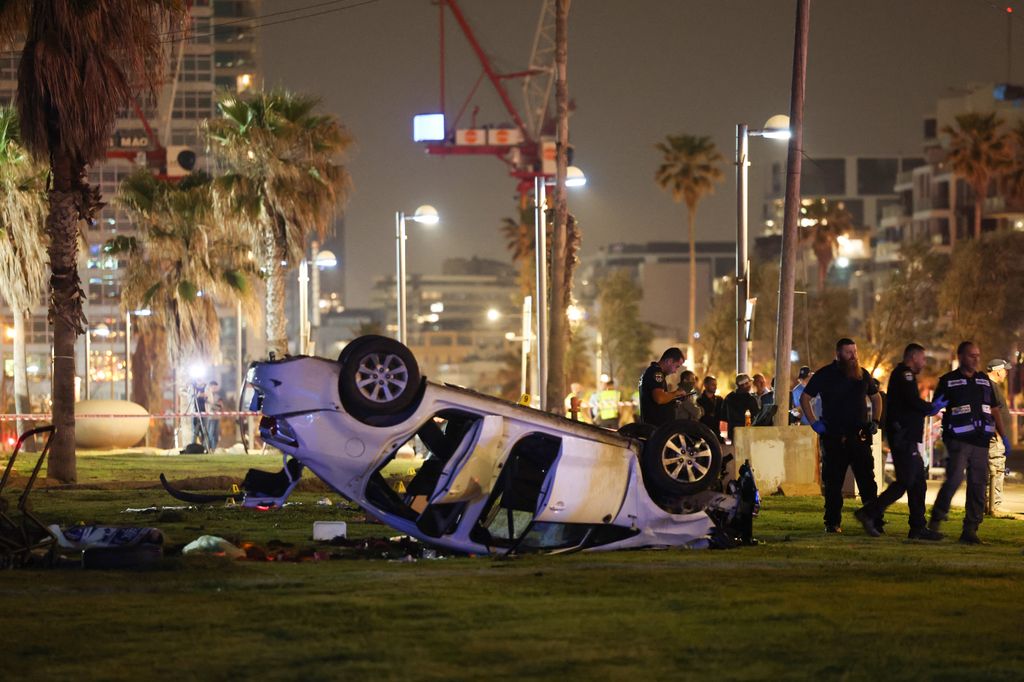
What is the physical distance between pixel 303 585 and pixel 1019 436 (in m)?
59.5

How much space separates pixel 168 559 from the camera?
37.3 ft

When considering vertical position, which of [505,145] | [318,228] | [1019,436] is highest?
[505,145]

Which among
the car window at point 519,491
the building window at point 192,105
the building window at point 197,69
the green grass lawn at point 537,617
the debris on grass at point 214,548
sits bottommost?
the green grass lawn at point 537,617

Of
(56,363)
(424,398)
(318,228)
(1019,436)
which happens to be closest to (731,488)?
(424,398)

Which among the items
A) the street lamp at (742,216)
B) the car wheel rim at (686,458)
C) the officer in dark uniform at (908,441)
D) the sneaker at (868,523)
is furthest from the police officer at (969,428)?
the street lamp at (742,216)

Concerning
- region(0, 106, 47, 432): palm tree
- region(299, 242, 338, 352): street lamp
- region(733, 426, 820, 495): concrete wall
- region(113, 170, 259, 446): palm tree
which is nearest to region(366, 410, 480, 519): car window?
region(733, 426, 820, 495): concrete wall

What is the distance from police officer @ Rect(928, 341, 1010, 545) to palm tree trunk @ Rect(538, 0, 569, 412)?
27.8 metres

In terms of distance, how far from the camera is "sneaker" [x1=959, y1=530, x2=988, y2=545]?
14.4 metres

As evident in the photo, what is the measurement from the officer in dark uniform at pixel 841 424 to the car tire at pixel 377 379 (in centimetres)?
494

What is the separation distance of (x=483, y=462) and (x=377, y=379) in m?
0.97

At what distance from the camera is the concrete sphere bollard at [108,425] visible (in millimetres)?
38969

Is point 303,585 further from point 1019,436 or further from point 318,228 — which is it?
point 1019,436

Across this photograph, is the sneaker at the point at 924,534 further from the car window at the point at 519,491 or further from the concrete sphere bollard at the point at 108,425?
the concrete sphere bollard at the point at 108,425

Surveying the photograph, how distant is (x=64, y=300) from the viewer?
2359cm
